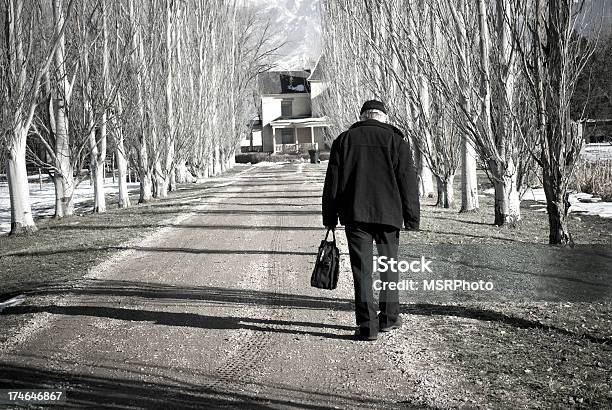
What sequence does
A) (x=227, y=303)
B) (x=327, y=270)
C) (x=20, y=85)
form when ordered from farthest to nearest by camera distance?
(x=20, y=85) < (x=227, y=303) < (x=327, y=270)

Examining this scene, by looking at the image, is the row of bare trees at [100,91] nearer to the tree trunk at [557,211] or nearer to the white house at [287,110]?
the tree trunk at [557,211]

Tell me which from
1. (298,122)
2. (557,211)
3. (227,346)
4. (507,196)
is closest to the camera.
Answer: (227,346)

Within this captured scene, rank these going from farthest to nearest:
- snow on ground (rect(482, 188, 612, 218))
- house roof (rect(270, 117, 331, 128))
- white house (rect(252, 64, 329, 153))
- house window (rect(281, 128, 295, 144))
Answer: house window (rect(281, 128, 295, 144)) < white house (rect(252, 64, 329, 153)) < house roof (rect(270, 117, 331, 128)) < snow on ground (rect(482, 188, 612, 218))

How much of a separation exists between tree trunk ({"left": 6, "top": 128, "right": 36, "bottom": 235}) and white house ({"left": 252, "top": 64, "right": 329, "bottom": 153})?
54.8m

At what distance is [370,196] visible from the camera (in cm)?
588

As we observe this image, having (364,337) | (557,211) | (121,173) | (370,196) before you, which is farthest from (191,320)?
(121,173)

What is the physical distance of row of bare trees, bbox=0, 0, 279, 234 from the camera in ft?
52.4

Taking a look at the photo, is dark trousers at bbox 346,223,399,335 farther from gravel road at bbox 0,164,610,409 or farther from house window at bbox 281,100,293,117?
house window at bbox 281,100,293,117

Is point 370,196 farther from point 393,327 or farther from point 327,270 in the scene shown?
point 393,327

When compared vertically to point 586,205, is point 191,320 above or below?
above

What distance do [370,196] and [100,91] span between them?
16010 mm

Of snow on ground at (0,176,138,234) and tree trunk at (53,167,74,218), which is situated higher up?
tree trunk at (53,167,74,218)

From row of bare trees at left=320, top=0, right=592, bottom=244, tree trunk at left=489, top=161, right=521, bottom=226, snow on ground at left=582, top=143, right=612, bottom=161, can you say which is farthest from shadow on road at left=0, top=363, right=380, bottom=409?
snow on ground at left=582, top=143, right=612, bottom=161

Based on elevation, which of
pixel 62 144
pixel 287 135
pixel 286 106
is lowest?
pixel 62 144
